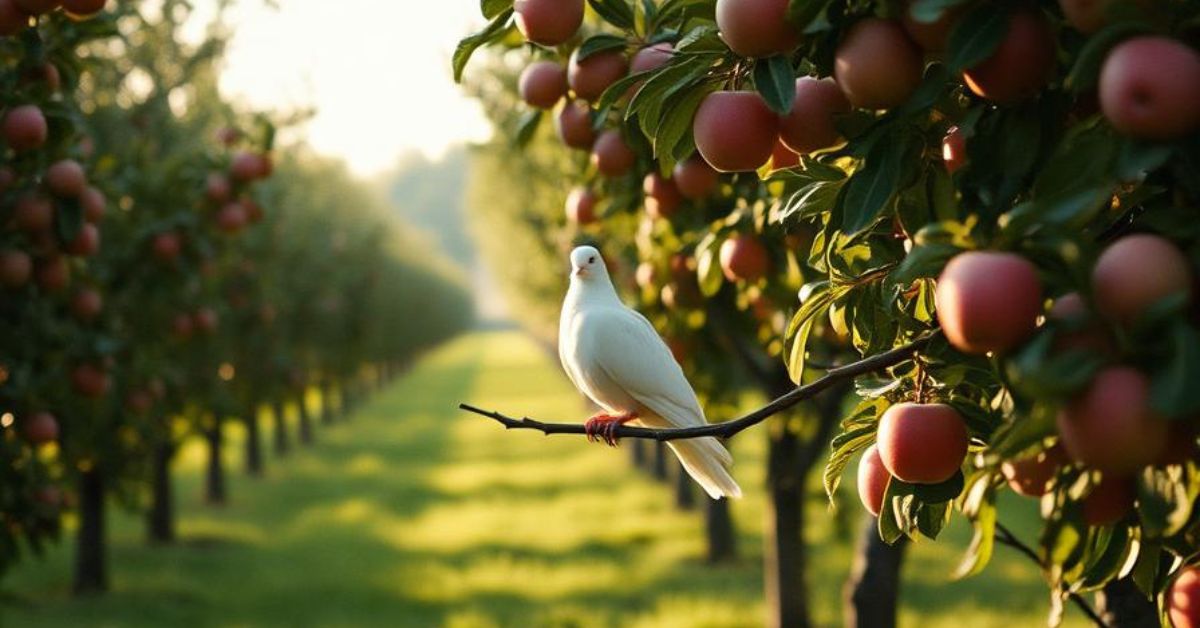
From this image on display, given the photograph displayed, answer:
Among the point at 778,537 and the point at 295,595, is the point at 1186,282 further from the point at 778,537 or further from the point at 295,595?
the point at 295,595

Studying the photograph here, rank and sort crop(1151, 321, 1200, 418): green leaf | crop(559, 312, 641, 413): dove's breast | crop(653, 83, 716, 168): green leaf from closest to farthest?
crop(1151, 321, 1200, 418): green leaf, crop(653, 83, 716, 168): green leaf, crop(559, 312, 641, 413): dove's breast

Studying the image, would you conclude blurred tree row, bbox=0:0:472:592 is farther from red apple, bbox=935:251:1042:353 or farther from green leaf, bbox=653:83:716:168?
red apple, bbox=935:251:1042:353

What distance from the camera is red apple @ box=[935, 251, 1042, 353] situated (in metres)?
1.27

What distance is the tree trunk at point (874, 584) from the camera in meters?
5.07

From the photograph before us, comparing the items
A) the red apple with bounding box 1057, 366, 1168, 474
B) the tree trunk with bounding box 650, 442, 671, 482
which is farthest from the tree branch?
the tree trunk with bounding box 650, 442, 671, 482

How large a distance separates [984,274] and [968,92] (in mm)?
579

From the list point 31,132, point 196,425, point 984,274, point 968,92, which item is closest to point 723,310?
point 31,132

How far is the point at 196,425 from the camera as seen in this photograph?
42.2 feet

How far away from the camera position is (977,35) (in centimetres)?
138

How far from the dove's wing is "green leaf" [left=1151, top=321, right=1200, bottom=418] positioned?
1.59 meters

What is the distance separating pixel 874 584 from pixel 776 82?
3911mm

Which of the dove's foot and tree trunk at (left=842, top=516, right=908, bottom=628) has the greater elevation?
the dove's foot

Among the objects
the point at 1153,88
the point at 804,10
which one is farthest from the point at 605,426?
the point at 1153,88

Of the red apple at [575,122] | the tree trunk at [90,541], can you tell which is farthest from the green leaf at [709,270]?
the tree trunk at [90,541]
